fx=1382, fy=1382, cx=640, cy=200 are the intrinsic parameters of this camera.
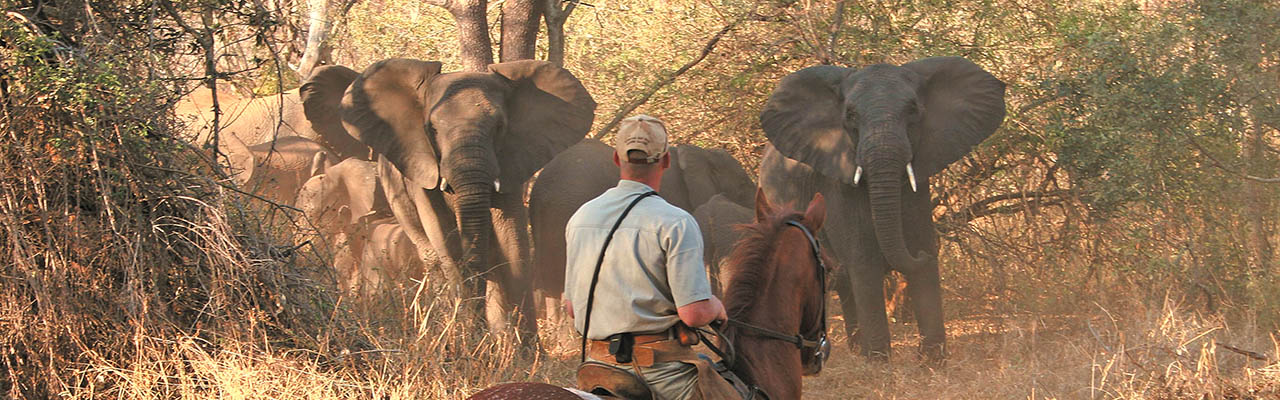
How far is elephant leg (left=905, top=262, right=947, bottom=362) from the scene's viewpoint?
10.2 metres

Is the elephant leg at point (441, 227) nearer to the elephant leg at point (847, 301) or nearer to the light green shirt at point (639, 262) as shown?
the elephant leg at point (847, 301)

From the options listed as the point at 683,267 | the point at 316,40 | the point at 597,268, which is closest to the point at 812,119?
Answer: the point at 597,268

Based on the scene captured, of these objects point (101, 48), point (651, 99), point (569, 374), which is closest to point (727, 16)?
point (651, 99)

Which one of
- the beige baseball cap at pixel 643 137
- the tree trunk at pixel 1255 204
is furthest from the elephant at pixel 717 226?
the beige baseball cap at pixel 643 137

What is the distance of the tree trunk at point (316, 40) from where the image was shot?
17594 millimetres

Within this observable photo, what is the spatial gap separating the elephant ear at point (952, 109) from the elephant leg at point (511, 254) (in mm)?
3120

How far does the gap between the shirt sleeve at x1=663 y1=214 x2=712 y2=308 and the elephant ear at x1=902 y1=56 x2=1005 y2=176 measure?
636 centimetres

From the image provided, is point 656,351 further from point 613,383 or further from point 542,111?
point 542,111

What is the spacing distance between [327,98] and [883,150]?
16.2 feet

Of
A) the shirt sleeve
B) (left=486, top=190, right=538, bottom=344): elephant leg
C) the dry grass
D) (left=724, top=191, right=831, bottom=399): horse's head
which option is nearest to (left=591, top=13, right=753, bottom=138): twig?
A: (left=486, top=190, right=538, bottom=344): elephant leg

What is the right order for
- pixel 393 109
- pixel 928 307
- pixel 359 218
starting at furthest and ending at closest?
pixel 359 218 < pixel 393 109 < pixel 928 307

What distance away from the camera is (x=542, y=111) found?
11.4 metres

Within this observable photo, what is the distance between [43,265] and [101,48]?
1.22 metres

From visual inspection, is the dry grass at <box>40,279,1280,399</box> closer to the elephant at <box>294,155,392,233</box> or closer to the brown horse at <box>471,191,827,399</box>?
the brown horse at <box>471,191,827,399</box>
